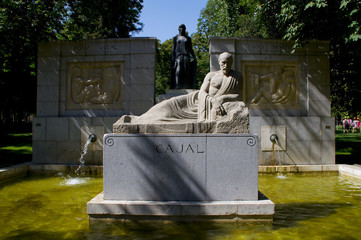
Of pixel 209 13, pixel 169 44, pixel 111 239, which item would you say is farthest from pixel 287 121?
pixel 169 44

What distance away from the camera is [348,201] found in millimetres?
6086

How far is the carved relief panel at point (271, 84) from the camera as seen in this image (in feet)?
34.4

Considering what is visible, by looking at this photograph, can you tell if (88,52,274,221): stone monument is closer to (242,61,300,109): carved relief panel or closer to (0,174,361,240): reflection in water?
(0,174,361,240): reflection in water

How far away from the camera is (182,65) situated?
998 centimetres

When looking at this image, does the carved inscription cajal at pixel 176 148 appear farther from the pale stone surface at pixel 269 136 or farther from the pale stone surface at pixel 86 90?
the pale stone surface at pixel 269 136

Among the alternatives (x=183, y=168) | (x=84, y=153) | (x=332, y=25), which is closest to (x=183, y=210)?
(x=183, y=168)

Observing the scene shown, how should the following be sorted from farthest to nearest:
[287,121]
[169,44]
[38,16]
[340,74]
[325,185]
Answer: [169,44] → [340,74] → [38,16] → [287,121] → [325,185]

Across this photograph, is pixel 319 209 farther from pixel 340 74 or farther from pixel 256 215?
pixel 340 74

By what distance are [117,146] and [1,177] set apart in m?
5.46

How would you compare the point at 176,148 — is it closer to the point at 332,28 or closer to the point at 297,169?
the point at 297,169

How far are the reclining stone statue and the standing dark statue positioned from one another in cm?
403

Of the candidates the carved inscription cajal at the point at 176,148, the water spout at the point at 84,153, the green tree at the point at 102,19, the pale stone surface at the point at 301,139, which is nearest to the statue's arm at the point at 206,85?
the carved inscription cajal at the point at 176,148

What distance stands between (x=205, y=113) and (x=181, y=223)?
2.05 m

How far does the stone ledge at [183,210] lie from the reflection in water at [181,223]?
5.1 inches
